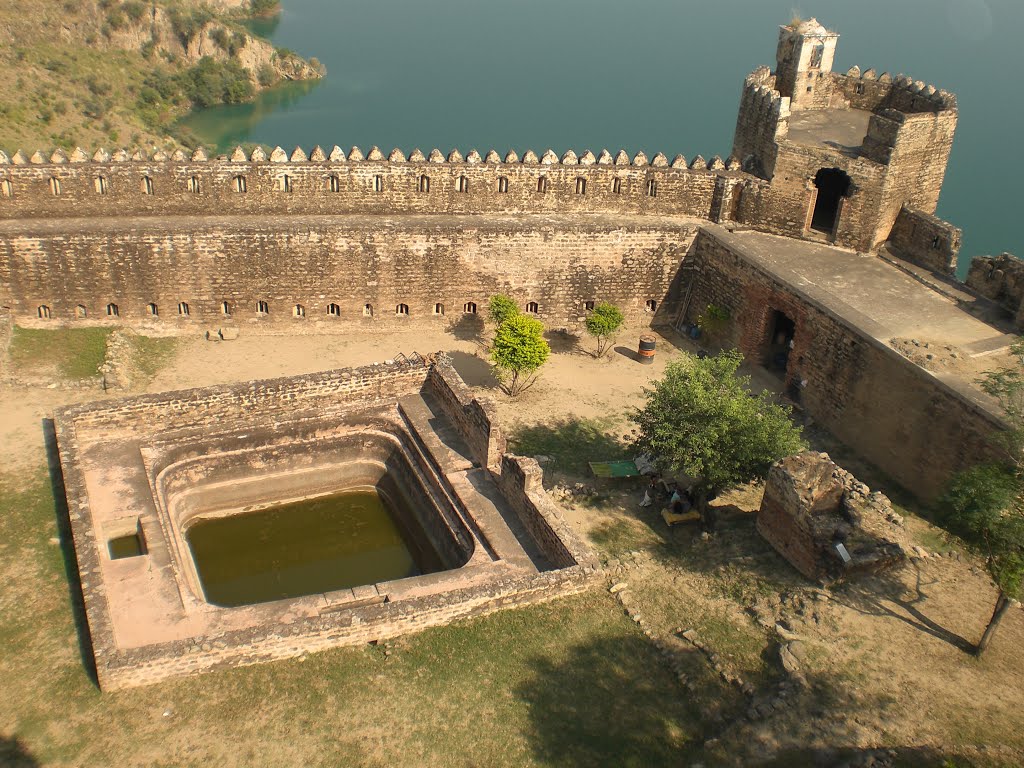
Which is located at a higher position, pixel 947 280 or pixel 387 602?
pixel 947 280

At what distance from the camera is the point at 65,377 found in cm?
1778

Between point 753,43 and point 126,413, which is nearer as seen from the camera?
point 126,413

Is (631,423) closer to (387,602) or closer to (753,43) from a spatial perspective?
(387,602)

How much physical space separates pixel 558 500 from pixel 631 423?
130 inches

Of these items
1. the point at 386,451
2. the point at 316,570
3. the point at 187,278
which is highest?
the point at 187,278

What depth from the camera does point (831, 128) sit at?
22.3 metres

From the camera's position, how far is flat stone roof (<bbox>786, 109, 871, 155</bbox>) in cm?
2128

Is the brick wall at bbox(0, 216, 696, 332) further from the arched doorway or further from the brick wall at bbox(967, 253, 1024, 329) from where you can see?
the brick wall at bbox(967, 253, 1024, 329)

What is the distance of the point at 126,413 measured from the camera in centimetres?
1462

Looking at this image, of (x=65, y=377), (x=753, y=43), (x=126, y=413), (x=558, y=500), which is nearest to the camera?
(x=126, y=413)

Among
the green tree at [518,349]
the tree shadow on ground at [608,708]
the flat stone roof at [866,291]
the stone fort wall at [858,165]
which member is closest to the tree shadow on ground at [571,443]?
the green tree at [518,349]

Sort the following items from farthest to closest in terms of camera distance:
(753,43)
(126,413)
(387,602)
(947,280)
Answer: (753,43)
(947,280)
(126,413)
(387,602)

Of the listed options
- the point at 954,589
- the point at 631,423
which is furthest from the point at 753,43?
the point at 954,589

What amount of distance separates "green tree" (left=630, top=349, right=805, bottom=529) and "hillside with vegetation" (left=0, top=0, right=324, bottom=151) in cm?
2756
